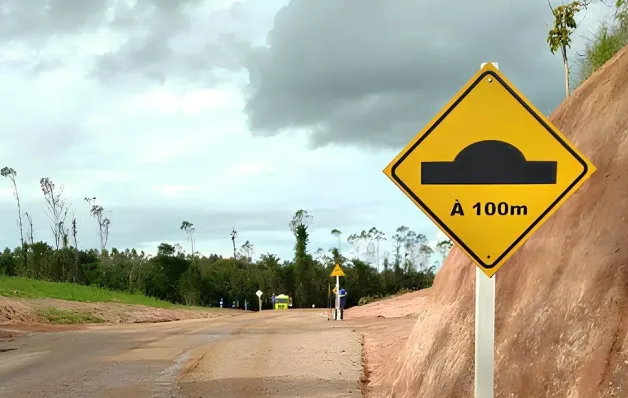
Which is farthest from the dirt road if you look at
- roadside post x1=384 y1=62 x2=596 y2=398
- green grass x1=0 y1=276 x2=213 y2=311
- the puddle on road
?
green grass x1=0 y1=276 x2=213 y2=311

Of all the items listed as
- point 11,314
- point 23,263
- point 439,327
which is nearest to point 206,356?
point 439,327

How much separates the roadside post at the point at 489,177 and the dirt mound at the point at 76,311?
94.8 feet

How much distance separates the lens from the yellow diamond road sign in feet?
12.0

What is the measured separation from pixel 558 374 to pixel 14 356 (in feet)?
54.7

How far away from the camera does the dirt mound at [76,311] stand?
31953mm

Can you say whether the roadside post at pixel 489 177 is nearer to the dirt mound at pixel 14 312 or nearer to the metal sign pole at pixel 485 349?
the metal sign pole at pixel 485 349

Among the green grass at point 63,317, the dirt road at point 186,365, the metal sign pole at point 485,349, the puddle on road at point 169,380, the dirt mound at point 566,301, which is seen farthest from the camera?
the green grass at point 63,317

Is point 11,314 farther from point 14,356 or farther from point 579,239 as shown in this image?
point 579,239

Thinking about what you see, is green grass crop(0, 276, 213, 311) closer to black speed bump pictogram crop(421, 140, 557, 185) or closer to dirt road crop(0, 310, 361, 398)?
dirt road crop(0, 310, 361, 398)

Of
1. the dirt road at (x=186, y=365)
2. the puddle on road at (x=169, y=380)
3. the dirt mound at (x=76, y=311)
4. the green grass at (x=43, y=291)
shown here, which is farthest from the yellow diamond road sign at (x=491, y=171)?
the green grass at (x=43, y=291)

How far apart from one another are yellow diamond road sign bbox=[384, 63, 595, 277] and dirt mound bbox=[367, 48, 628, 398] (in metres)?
3.13

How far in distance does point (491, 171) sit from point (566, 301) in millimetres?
4149

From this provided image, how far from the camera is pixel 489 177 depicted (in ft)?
12.1

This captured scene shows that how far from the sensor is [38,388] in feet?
41.7
